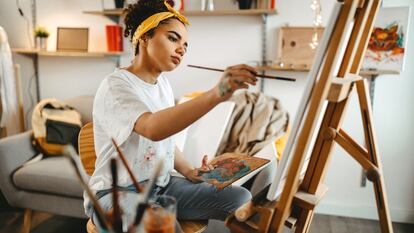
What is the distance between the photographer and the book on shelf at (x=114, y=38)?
2.51m

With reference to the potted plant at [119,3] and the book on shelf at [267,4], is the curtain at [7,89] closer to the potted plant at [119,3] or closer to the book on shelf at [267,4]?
the potted plant at [119,3]

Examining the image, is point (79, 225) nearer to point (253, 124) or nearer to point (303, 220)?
point (253, 124)

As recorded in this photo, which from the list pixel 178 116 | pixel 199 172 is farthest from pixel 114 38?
pixel 178 116

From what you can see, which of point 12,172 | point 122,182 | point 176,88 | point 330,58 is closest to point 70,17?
point 176,88

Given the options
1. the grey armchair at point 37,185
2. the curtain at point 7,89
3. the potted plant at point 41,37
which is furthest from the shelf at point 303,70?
the curtain at point 7,89

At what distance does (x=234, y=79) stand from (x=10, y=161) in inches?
71.3

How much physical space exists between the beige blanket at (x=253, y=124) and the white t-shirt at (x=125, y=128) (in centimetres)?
81

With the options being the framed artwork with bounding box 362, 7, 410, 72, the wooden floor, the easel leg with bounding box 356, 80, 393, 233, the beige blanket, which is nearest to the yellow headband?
the easel leg with bounding box 356, 80, 393, 233

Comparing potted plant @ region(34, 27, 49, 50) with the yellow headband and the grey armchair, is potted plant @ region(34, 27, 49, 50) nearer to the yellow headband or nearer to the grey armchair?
the grey armchair

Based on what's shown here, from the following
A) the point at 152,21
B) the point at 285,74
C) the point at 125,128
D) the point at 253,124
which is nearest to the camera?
the point at 125,128

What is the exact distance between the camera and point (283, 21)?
230cm

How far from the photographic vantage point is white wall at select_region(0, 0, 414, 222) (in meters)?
2.24

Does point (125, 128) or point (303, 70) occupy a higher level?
point (303, 70)

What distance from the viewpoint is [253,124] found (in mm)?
2029
